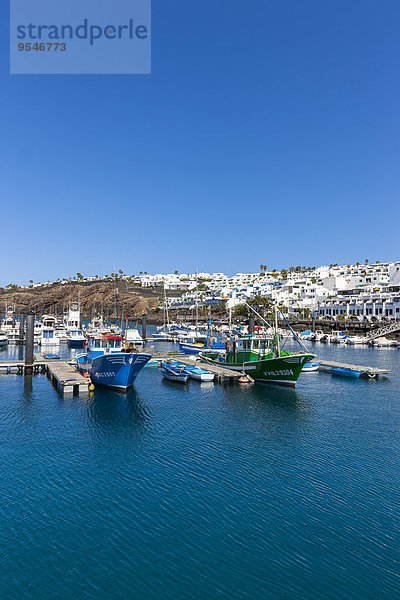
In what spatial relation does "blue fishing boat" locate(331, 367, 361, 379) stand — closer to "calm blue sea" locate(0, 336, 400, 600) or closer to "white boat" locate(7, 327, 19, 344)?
"calm blue sea" locate(0, 336, 400, 600)

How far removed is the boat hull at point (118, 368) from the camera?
3812cm

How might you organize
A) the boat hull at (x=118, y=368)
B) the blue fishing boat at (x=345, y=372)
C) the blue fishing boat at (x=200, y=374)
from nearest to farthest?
the boat hull at (x=118, y=368), the blue fishing boat at (x=200, y=374), the blue fishing boat at (x=345, y=372)

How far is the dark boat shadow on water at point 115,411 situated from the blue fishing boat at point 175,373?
657 centimetres

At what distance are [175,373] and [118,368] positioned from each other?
9134 millimetres

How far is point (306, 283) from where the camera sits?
198000 mm

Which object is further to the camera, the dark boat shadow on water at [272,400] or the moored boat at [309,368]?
the moored boat at [309,368]

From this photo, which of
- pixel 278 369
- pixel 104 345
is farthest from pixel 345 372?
pixel 104 345

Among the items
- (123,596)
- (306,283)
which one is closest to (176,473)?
(123,596)

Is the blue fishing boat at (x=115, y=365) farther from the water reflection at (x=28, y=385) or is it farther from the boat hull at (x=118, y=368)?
the water reflection at (x=28, y=385)

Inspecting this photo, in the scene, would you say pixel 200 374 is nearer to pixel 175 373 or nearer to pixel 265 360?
pixel 175 373

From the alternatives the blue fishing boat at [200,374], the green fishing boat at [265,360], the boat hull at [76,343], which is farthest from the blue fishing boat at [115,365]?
the boat hull at [76,343]

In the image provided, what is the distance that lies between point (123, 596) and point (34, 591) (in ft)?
9.23

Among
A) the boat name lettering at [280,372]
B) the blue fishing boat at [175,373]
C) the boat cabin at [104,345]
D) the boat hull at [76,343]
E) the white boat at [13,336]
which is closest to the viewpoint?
the boat cabin at [104,345]

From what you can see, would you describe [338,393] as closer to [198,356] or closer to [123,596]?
[198,356]
